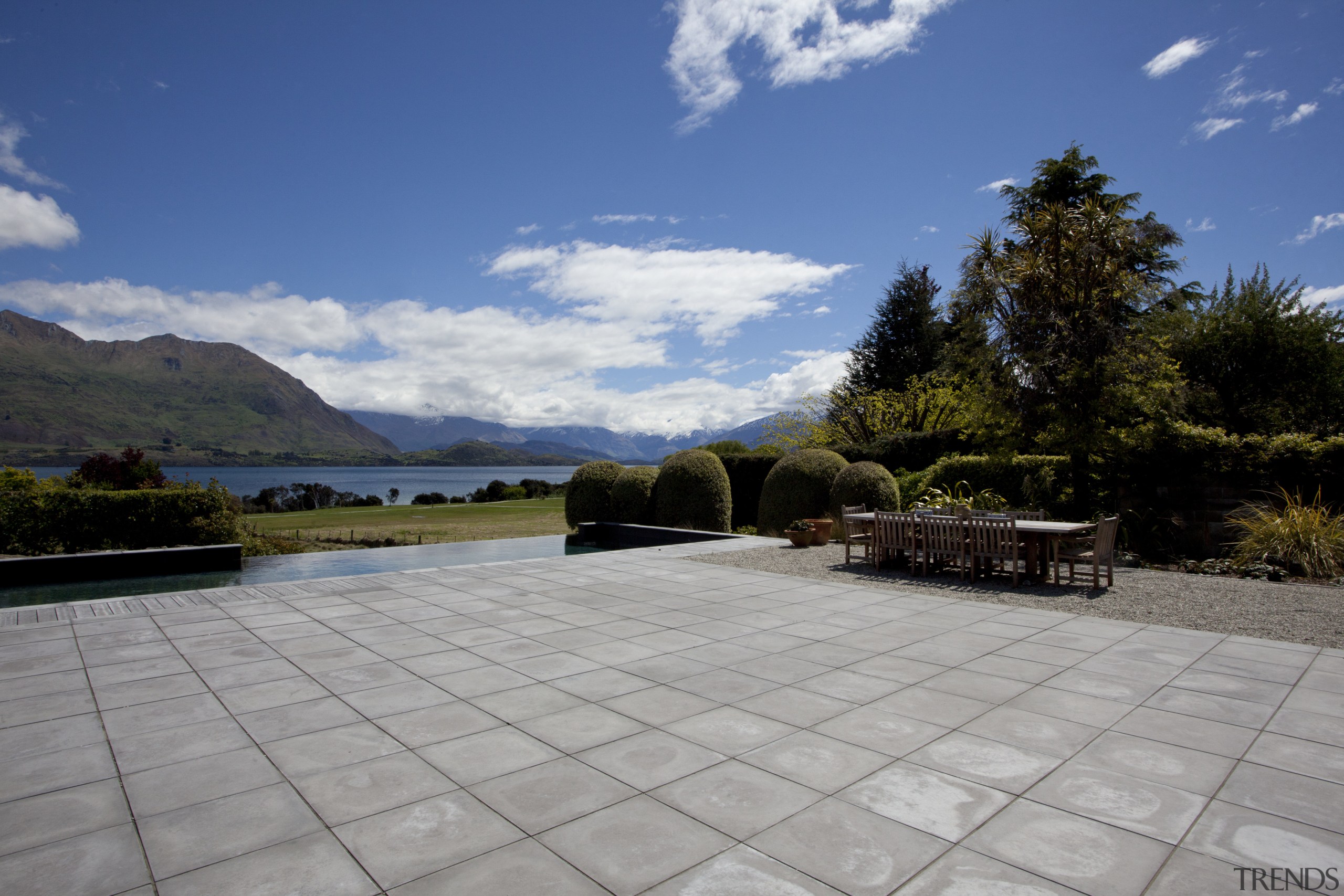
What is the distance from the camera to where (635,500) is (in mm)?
16922

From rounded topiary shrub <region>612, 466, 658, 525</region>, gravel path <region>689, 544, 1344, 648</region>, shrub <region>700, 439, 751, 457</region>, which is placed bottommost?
gravel path <region>689, 544, 1344, 648</region>

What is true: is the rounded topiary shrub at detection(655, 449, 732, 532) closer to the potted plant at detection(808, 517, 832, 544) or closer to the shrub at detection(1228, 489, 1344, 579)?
the potted plant at detection(808, 517, 832, 544)

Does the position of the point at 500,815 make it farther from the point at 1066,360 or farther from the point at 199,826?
the point at 1066,360

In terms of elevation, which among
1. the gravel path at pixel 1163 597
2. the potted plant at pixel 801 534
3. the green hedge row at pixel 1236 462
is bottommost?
the gravel path at pixel 1163 597

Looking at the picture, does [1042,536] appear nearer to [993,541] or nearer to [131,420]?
[993,541]

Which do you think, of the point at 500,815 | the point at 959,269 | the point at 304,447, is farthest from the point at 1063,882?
the point at 304,447

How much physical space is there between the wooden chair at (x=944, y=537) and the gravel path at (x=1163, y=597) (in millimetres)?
294

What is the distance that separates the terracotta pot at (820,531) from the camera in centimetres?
1220

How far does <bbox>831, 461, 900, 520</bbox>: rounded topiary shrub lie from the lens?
13672 millimetres

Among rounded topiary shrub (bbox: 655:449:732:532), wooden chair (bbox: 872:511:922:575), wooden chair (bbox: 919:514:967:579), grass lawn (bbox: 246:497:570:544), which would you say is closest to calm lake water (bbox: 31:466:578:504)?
grass lawn (bbox: 246:497:570:544)

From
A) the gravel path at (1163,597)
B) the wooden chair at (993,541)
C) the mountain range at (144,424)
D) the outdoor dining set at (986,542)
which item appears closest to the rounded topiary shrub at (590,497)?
the gravel path at (1163,597)

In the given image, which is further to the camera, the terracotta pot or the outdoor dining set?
the terracotta pot

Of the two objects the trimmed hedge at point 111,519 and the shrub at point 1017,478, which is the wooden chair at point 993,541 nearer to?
the shrub at point 1017,478

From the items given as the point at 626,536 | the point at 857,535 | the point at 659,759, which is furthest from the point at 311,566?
the point at 659,759
